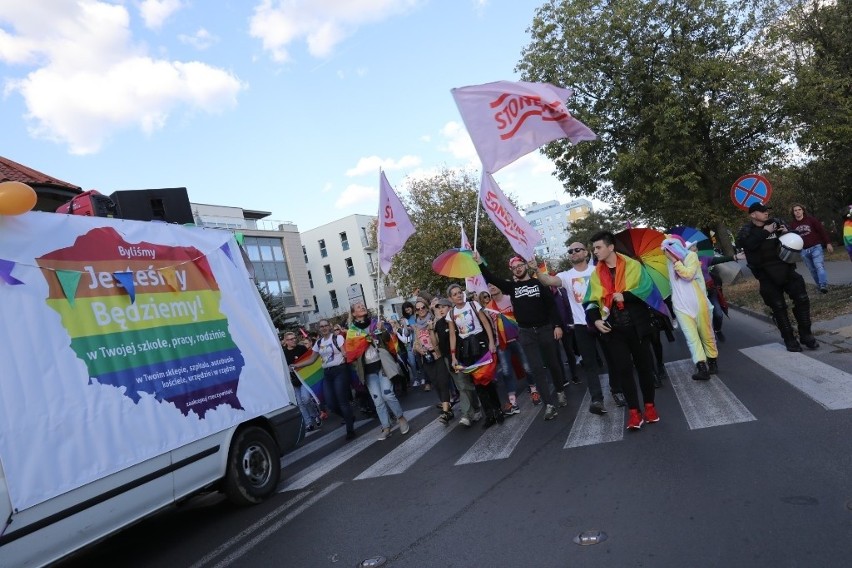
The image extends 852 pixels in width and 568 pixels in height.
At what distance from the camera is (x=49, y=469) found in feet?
13.4

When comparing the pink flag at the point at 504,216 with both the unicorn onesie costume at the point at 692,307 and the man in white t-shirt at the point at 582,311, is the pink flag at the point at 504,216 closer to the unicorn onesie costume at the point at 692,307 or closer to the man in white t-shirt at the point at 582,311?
the man in white t-shirt at the point at 582,311

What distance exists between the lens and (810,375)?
622cm

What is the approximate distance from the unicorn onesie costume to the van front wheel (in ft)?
15.5

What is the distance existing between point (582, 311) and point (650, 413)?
70.1 inches

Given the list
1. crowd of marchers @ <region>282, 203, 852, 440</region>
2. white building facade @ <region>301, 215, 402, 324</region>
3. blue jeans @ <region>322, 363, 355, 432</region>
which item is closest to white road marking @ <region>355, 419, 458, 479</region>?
crowd of marchers @ <region>282, 203, 852, 440</region>

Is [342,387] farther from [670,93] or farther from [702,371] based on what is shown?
[670,93]

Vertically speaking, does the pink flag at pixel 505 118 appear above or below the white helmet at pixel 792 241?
above

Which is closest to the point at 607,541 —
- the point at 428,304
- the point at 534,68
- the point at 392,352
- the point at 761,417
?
the point at 761,417

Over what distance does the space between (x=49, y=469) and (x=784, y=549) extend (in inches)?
168

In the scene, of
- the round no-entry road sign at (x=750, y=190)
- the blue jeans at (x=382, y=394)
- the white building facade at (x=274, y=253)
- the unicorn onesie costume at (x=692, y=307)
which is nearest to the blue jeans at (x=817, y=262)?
the round no-entry road sign at (x=750, y=190)

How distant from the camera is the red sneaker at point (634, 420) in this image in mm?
5633

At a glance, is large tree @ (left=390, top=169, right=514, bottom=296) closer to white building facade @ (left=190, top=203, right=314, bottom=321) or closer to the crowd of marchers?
white building facade @ (left=190, top=203, right=314, bottom=321)

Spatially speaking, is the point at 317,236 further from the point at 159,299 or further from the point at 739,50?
the point at 159,299

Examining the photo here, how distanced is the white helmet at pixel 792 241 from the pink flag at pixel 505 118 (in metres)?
2.93
